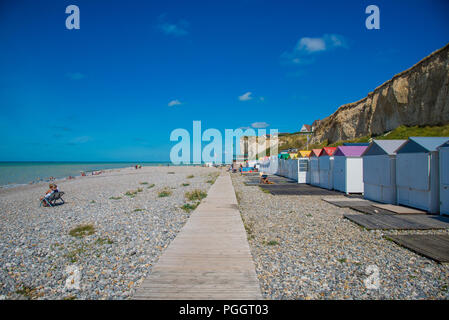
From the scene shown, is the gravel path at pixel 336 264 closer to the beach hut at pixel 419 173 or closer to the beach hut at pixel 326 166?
the beach hut at pixel 419 173

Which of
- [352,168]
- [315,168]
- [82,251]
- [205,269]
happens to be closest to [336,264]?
[205,269]

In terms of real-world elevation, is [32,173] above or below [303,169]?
below

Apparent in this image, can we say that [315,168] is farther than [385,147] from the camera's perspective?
Yes

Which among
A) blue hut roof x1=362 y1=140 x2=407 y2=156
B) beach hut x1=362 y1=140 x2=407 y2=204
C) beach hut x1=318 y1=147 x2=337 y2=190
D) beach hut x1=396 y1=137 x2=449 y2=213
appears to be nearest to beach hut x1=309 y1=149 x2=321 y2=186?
→ beach hut x1=318 y1=147 x2=337 y2=190

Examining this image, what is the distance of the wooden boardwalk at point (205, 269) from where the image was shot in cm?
329

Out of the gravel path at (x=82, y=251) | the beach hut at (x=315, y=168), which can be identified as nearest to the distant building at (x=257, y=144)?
the beach hut at (x=315, y=168)

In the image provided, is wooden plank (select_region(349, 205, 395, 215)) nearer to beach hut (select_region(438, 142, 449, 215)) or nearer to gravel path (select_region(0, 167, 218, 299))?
beach hut (select_region(438, 142, 449, 215))

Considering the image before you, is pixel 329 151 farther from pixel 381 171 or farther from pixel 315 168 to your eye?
pixel 381 171

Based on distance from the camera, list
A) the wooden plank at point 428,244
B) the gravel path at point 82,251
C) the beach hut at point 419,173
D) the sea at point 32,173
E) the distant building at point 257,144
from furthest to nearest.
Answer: the distant building at point 257,144
the sea at point 32,173
the beach hut at point 419,173
the wooden plank at point 428,244
the gravel path at point 82,251

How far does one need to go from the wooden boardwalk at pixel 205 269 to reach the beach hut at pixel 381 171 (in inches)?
290

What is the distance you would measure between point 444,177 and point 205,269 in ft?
26.8

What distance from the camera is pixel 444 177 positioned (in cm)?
732

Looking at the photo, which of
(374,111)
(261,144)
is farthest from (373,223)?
(261,144)

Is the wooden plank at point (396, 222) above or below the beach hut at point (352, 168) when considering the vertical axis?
below
